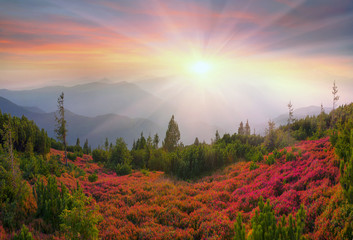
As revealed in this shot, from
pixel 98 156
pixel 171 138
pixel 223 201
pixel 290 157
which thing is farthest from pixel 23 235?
pixel 171 138

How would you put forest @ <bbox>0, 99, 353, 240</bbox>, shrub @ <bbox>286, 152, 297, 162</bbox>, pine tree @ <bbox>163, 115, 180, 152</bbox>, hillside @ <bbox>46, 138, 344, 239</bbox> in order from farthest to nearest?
pine tree @ <bbox>163, 115, 180, 152</bbox>
shrub @ <bbox>286, 152, 297, 162</bbox>
hillside @ <bbox>46, 138, 344, 239</bbox>
forest @ <bbox>0, 99, 353, 240</bbox>

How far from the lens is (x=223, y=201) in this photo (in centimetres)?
1081

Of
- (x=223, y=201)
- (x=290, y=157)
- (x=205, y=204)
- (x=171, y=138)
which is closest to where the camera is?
(x=205, y=204)

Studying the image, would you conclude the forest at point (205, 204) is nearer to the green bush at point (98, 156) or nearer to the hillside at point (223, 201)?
the hillside at point (223, 201)

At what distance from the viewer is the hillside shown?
276 inches

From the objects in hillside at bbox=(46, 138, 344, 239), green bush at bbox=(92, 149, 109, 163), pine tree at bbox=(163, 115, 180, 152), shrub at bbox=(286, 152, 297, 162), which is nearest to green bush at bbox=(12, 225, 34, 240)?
hillside at bbox=(46, 138, 344, 239)

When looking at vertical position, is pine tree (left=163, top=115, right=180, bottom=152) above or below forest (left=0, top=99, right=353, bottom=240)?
above

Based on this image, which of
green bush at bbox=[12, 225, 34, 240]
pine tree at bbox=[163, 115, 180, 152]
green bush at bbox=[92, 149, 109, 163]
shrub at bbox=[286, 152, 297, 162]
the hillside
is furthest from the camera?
pine tree at bbox=[163, 115, 180, 152]

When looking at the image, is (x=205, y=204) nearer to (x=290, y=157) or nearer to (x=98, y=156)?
(x=290, y=157)

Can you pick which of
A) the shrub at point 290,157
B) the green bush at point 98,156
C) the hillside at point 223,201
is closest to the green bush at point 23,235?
A: the hillside at point 223,201

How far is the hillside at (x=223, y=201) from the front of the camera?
7.01 metres

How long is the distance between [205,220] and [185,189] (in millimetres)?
4882

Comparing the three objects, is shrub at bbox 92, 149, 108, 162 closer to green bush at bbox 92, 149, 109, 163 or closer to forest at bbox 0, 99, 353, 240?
green bush at bbox 92, 149, 109, 163

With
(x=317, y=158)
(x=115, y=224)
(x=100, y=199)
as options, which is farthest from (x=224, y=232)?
(x=100, y=199)
